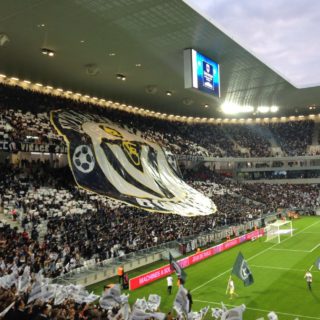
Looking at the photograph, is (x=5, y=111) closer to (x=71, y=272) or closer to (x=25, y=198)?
(x=25, y=198)

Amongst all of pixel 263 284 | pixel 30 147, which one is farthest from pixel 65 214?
pixel 263 284

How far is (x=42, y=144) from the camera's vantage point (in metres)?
34.1

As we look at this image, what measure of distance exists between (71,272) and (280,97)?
41487mm

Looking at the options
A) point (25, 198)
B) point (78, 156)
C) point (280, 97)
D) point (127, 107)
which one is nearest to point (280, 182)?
point (280, 97)

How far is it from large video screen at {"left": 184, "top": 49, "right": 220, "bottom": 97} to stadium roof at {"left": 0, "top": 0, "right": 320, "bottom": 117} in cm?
73

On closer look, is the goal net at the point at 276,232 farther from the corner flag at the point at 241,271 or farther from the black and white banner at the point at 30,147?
the black and white banner at the point at 30,147

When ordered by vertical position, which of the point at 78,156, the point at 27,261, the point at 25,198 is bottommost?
the point at 27,261

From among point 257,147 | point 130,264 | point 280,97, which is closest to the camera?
point 130,264

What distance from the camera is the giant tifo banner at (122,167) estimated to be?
3164 centimetres

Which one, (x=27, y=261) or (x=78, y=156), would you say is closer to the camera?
(x=27, y=261)

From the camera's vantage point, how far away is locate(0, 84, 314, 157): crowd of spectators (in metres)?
35.4

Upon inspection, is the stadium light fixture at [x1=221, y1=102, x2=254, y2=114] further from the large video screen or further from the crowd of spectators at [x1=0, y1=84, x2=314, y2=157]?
the large video screen

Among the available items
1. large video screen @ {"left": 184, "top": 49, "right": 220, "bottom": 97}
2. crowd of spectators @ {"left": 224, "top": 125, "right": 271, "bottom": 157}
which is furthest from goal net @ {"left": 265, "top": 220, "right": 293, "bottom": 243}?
crowd of spectators @ {"left": 224, "top": 125, "right": 271, "bottom": 157}

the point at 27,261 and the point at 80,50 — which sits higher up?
the point at 80,50
